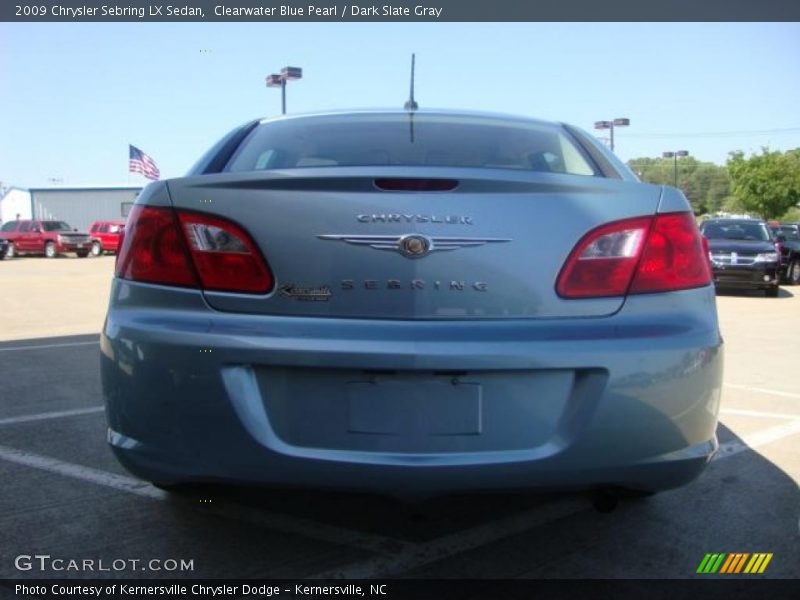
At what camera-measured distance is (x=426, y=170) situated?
2.26m

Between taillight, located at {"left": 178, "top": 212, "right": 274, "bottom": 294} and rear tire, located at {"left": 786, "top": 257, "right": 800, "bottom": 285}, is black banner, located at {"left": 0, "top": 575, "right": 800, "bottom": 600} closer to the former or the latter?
taillight, located at {"left": 178, "top": 212, "right": 274, "bottom": 294}

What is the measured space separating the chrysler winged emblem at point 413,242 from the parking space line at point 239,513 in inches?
45.6

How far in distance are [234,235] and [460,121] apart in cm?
133

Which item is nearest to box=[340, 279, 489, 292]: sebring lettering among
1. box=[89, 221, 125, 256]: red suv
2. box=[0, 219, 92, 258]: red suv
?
box=[0, 219, 92, 258]: red suv

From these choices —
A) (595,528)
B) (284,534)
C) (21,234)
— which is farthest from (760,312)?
(21,234)

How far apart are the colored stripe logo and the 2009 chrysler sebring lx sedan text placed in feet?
1.61

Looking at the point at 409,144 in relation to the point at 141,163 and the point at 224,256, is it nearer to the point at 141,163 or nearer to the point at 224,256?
the point at 224,256

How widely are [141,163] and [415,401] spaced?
32567mm

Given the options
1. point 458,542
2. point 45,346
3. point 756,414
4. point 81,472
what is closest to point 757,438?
point 756,414

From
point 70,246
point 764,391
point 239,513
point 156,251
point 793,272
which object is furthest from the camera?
point 70,246

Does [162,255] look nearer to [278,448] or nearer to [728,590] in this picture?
[278,448]

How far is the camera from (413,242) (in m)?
2.12

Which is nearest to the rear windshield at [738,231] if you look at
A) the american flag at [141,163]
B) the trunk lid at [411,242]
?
the trunk lid at [411,242]

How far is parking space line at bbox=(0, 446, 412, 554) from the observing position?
272 centimetres
